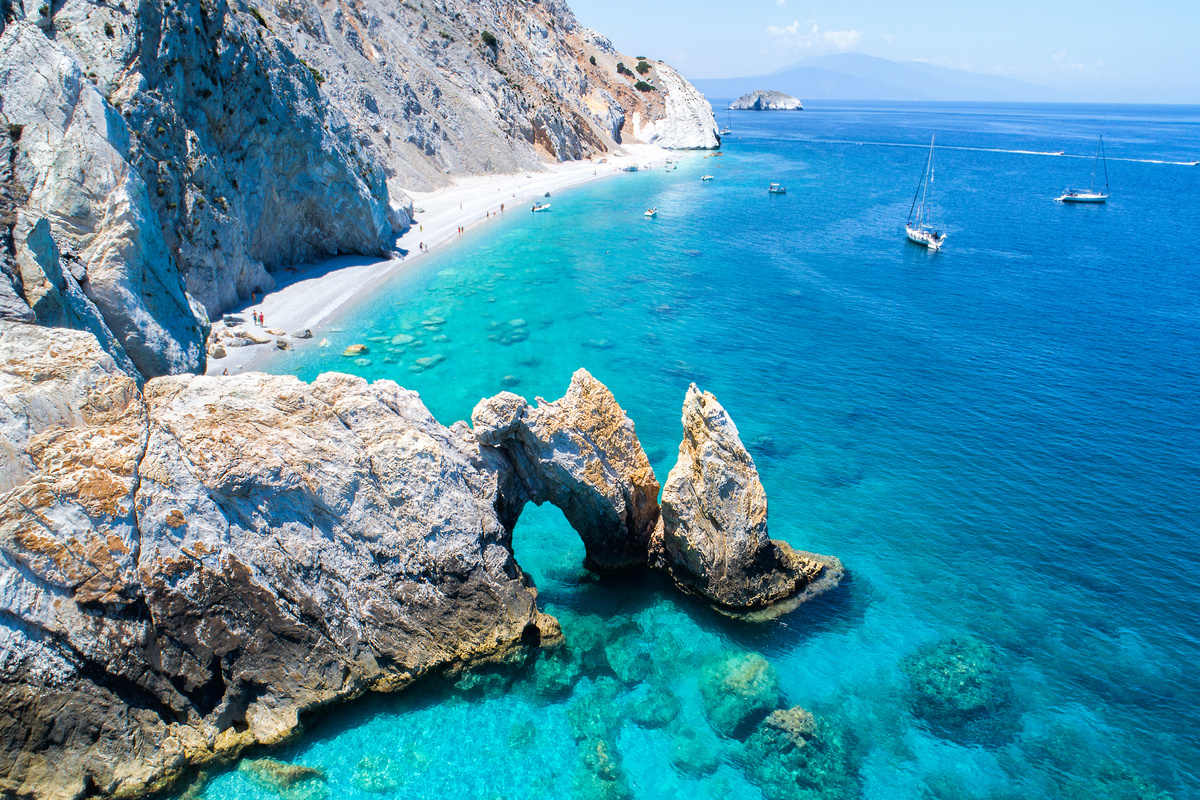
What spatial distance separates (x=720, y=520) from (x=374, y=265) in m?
47.3

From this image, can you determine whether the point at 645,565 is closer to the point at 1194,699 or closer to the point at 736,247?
the point at 1194,699

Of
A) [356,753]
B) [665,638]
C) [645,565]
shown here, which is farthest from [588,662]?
[356,753]

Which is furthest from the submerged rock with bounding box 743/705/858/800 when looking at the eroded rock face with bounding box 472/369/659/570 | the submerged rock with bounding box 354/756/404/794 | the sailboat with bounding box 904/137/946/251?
the sailboat with bounding box 904/137/946/251

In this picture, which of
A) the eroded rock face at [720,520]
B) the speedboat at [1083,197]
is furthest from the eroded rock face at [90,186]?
the speedboat at [1083,197]

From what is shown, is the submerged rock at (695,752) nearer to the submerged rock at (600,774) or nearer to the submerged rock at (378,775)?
the submerged rock at (600,774)

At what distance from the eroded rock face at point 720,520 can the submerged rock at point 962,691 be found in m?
4.52

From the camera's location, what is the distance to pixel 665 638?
71.5 feet

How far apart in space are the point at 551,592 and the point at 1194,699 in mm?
21528

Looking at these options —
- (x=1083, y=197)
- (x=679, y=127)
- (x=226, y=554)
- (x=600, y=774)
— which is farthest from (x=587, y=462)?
(x=679, y=127)

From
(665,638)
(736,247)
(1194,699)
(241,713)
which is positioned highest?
(736,247)

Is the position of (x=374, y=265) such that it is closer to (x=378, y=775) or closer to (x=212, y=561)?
(x=212, y=561)

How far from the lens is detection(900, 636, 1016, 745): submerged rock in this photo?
1911cm

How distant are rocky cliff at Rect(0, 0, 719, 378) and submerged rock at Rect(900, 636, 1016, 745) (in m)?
32.2

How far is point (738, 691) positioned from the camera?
65.2 ft
